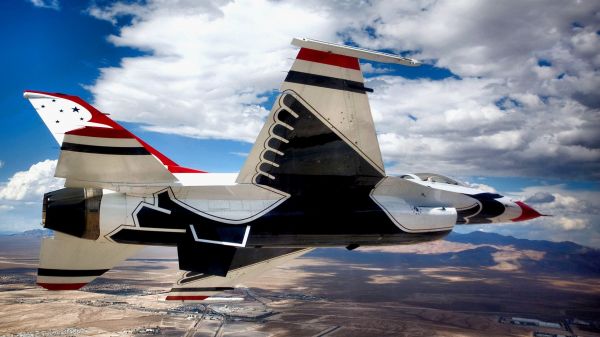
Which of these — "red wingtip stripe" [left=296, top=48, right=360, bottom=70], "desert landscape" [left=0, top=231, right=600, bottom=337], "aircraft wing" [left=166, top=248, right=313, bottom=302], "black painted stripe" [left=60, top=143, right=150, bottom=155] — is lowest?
"desert landscape" [left=0, top=231, right=600, bottom=337]

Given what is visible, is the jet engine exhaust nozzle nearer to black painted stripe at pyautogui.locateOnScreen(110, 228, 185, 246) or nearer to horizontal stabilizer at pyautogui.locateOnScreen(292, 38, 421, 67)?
black painted stripe at pyautogui.locateOnScreen(110, 228, 185, 246)

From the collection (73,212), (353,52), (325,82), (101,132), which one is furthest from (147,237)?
(353,52)

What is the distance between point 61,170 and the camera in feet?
21.5

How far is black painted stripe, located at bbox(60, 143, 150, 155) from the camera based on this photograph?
20.6 feet

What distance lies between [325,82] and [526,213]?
7531mm

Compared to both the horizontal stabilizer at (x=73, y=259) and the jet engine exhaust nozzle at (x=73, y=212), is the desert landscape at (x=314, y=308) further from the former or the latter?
the jet engine exhaust nozzle at (x=73, y=212)

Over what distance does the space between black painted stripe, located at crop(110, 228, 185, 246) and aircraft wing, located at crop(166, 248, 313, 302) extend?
7.19ft

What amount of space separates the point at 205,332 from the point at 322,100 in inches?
2465

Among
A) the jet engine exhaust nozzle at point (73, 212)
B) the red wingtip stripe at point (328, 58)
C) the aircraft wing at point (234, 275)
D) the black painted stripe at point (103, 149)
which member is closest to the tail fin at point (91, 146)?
the black painted stripe at point (103, 149)

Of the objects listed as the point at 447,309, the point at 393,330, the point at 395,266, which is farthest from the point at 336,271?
the point at 393,330

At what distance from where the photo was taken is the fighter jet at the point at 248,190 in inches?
263

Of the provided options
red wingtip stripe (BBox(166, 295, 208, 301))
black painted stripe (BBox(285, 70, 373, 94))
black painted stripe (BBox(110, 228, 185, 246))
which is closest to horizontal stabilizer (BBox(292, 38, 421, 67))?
black painted stripe (BBox(285, 70, 373, 94))

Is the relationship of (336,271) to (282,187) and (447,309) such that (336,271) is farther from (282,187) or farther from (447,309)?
(282,187)

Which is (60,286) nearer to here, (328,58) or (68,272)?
(68,272)
